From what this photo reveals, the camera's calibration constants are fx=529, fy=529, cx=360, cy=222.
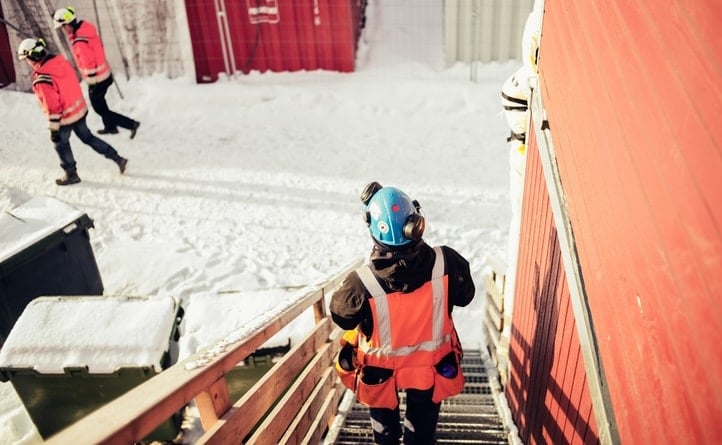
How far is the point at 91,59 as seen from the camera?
25.8ft

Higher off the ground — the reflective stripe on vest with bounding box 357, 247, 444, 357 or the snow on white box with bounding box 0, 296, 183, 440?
the reflective stripe on vest with bounding box 357, 247, 444, 357

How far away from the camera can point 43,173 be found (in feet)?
26.9

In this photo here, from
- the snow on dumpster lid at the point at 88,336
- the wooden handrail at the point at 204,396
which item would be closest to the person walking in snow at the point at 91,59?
the snow on dumpster lid at the point at 88,336

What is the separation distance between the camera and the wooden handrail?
4.66 feet

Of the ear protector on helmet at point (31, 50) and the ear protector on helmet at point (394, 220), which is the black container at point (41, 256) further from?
the ear protector on helmet at point (394, 220)

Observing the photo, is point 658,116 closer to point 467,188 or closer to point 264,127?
point 467,188

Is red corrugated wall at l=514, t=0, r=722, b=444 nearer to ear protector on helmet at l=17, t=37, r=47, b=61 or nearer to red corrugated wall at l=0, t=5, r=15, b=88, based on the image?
ear protector on helmet at l=17, t=37, r=47, b=61

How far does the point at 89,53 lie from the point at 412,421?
7236mm

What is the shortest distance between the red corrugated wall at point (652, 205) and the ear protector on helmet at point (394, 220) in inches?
29.7

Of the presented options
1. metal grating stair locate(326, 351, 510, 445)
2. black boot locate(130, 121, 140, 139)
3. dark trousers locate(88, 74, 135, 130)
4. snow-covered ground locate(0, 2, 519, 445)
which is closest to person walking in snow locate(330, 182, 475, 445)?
metal grating stair locate(326, 351, 510, 445)

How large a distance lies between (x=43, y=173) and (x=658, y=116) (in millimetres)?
8824

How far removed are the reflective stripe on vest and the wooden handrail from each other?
1.51ft

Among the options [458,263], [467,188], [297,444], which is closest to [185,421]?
[297,444]

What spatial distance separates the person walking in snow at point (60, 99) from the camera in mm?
6727
